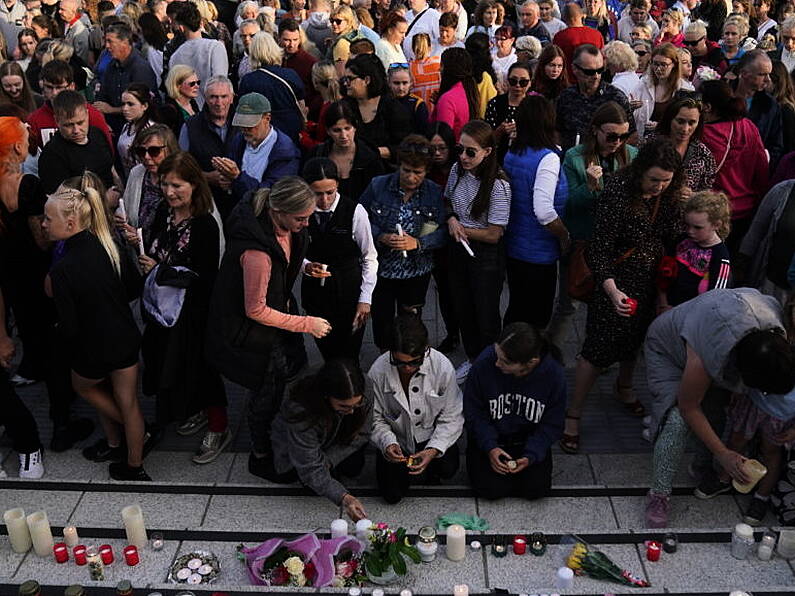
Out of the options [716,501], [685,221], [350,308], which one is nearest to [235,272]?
[350,308]

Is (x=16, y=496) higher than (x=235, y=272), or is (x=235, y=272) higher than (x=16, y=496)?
(x=235, y=272)

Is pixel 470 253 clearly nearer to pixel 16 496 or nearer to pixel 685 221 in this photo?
pixel 685 221

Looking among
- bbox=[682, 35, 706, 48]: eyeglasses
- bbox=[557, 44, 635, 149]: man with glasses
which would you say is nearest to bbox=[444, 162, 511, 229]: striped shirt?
bbox=[557, 44, 635, 149]: man with glasses

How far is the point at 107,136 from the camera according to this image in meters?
5.44

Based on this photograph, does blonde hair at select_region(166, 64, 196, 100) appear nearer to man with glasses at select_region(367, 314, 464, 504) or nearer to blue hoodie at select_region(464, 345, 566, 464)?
man with glasses at select_region(367, 314, 464, 504)

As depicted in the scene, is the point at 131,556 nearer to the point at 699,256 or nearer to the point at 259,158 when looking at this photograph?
the point at 259,158

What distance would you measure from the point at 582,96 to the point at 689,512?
288 cm

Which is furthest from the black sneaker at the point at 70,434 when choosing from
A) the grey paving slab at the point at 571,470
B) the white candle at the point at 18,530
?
the grey paving slab at the point at 571,470

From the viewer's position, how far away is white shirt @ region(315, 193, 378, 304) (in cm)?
447

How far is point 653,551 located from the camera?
3.66 m


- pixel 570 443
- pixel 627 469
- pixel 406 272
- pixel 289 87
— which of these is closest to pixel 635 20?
pixel 289 87

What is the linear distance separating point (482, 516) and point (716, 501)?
1.23 metres

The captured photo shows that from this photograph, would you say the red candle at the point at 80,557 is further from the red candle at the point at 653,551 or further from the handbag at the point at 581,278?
the handbag at the point at 581,278

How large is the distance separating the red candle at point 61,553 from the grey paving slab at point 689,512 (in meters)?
2.68
